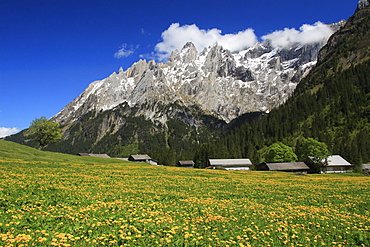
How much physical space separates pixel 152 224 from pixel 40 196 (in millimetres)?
8712

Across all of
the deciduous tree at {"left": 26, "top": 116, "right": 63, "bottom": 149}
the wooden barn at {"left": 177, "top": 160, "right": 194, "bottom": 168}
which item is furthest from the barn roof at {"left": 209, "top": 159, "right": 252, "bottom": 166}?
the deciduous tree at {"left": 26, "top": 116, "right": 63, "bottom": 149}

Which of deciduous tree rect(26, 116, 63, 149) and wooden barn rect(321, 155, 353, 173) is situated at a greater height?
deciduous tree rect(26, 116, 63, 149)

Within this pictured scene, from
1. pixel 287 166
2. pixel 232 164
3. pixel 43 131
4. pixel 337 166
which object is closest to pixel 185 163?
pixel 232 164

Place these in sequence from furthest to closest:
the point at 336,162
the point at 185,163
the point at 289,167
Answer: the point at 185,163, the point at 336,162, the point at 289,167

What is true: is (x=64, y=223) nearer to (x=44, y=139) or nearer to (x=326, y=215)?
(x=326, y=215)

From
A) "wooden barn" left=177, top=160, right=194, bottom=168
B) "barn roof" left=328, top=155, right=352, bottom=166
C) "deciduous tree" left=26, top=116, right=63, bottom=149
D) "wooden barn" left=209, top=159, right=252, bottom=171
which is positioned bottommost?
"wooden barn" left=177, top=160, right=194, bottom=168

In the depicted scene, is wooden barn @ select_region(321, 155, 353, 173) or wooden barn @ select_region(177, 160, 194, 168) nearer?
wooden barn @ select_region(321, 155, 353, 173)

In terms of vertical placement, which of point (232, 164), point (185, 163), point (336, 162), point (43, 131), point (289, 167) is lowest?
point (185, 163)

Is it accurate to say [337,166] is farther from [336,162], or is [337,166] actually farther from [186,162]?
[186,162]

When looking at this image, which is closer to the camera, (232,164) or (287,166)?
(287,166)

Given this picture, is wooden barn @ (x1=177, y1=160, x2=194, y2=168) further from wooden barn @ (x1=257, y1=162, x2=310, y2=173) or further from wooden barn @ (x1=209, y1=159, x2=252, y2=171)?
wooden barn @ (x1=257, y1=162, x2=310, y2=173)

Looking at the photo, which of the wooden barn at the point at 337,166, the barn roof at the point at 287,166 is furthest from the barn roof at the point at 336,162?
the barn roof at the point at 287,166

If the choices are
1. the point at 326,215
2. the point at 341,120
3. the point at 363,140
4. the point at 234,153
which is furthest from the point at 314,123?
the point at 326,215

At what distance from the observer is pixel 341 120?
16950 centimetres
